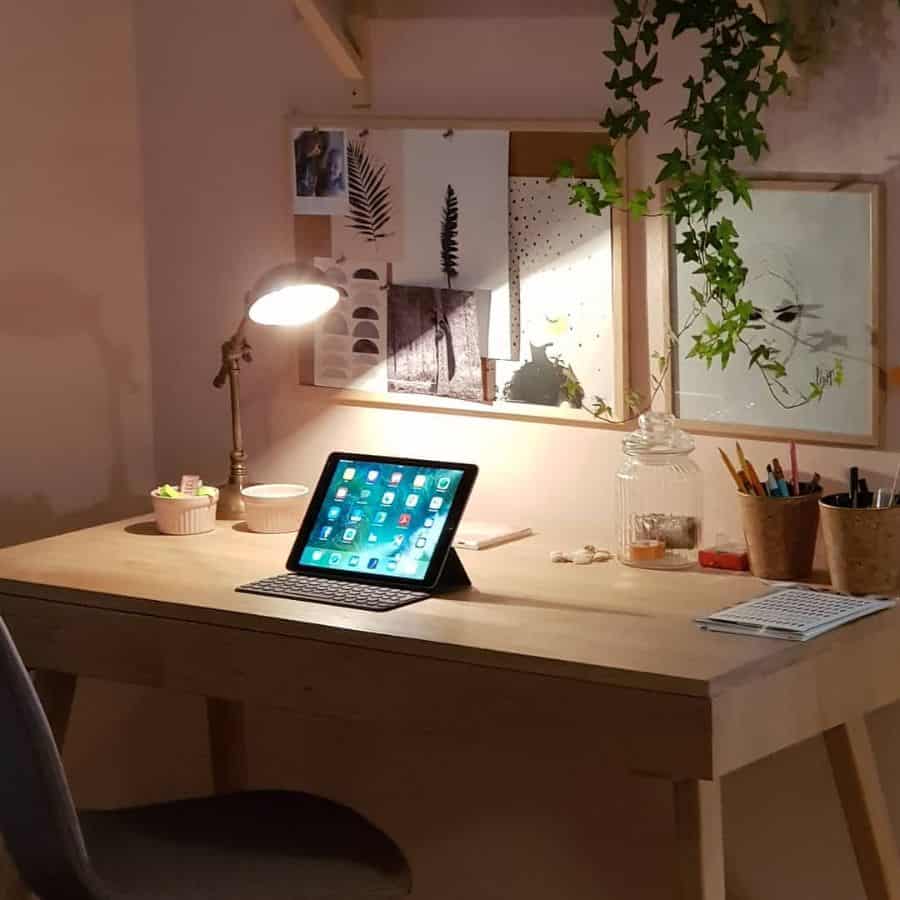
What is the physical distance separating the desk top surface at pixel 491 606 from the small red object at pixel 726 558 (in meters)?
0.04

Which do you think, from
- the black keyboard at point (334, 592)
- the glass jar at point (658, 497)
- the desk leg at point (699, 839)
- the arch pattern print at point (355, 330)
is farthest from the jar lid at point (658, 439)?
the desk leg at point (699, 839)

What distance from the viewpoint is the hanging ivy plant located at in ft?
7.47

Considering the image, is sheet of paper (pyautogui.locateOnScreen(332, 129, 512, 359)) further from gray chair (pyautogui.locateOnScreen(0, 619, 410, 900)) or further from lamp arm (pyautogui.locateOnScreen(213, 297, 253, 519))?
gray chair (pyautogui.locateOnScreen(0, 619, 410, 900))

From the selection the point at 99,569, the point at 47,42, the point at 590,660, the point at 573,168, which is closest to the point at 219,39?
the point at 47,42

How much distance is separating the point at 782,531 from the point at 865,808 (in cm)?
38

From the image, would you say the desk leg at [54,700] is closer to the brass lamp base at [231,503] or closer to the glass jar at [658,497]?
the brass lamp base at [231,503]

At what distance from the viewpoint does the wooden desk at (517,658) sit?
6.33ft

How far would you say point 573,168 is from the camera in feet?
8.36

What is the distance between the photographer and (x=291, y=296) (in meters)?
2.68

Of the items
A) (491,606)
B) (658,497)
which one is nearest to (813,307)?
(658,497)

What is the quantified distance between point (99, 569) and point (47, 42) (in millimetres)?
916

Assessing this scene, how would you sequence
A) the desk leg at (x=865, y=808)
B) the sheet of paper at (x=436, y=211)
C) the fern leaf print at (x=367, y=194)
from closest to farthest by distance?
the desk leg at (x=865, y=808), the sheet of paper at (x=436, y=211), the fern leaf print at (x=367, y=194)

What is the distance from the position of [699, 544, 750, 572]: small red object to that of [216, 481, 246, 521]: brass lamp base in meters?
0.75

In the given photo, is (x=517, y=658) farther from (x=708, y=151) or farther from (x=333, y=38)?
(x=333, y=38)
